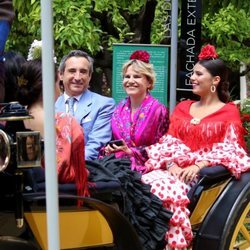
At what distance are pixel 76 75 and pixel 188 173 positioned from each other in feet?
3.24

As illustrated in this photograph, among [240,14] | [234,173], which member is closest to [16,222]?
[234,173]

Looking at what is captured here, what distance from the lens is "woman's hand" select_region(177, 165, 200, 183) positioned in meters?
3.98

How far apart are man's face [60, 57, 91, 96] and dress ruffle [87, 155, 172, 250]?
811mm

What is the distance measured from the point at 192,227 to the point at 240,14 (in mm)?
5283

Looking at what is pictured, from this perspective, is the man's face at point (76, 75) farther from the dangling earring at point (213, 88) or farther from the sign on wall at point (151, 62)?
the sign on wall at point (151, 62)

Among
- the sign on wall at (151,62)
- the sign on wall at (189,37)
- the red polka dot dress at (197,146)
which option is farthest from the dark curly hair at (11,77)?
the sign on wall at (151,62)

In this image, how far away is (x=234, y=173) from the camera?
4.07 m

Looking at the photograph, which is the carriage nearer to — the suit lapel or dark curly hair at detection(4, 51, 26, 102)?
dark curly hair at detection(4, 51, 26, 102)

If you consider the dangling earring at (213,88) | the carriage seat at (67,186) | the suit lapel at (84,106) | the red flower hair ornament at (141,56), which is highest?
the red flower hair ornament at (141,56)

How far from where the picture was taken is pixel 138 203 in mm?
3527

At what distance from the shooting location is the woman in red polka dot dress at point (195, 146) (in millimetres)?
3816

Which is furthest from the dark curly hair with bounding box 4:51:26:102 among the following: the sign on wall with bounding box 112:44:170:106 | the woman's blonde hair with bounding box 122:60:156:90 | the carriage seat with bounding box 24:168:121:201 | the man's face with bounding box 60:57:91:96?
the sign on wall with bounding box 112:44:170:106

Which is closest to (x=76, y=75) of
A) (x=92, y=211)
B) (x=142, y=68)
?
(x=142, y=68)

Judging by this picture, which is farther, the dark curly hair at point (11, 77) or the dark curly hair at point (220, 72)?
the dark curly hair at point (220, 72)
